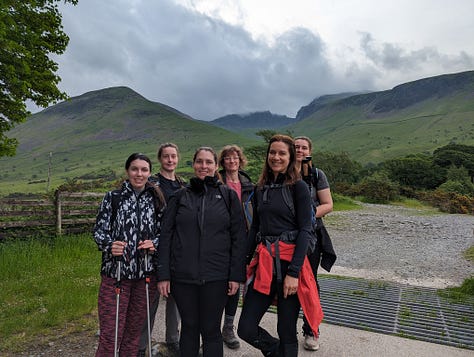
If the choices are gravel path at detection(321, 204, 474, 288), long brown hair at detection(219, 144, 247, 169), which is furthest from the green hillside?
long brown hair at detection(219, 144, 247, 169)

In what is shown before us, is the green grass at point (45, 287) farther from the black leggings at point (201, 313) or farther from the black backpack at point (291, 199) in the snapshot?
the black backpack at point (291, 199)

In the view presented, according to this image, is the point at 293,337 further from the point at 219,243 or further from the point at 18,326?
the point at 18,326

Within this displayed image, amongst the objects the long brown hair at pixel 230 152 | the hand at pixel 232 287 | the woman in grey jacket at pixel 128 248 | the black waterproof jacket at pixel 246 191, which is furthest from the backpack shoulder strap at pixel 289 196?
the long brown hair at pixel 230 152

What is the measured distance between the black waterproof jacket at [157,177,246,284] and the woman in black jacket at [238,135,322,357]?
21 cm

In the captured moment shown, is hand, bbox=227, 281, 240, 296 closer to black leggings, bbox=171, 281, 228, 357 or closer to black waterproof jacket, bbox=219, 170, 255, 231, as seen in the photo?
black leggings, bbox=171, 281, 228, 357

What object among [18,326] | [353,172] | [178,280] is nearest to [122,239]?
[178,280]

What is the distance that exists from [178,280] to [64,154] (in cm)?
17395

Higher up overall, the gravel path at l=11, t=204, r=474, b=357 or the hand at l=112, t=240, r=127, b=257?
the hand at l=112, t=240, r=127, b=257

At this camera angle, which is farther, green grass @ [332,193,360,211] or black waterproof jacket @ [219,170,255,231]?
green grass @ [332,193,360,211]


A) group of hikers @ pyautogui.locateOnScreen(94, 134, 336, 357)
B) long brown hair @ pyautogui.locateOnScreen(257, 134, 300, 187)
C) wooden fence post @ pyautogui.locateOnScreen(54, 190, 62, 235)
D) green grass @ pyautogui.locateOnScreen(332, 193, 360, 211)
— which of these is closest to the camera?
group of hikers @ pyautogui.locateOnScreen(94, 134, 336, 357)

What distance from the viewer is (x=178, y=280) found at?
2963mm

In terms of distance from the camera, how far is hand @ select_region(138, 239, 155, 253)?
310 centimetres

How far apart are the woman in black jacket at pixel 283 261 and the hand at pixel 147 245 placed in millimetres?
918

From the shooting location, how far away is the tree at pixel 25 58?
7730 mm
